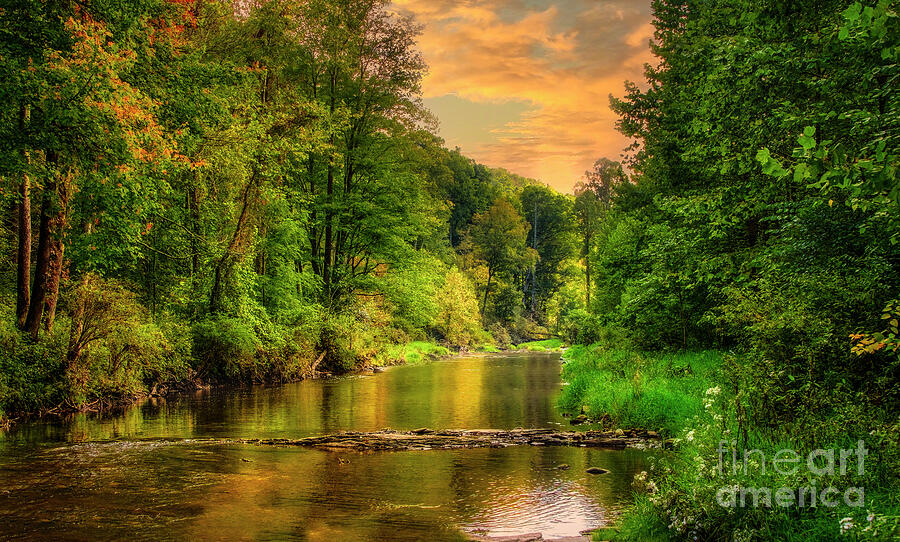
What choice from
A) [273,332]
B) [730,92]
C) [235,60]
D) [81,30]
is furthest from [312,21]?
[730,92]

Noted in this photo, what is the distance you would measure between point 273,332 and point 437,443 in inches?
569

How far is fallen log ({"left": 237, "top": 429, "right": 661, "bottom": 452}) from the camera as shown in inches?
477

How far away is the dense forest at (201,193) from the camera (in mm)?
13234

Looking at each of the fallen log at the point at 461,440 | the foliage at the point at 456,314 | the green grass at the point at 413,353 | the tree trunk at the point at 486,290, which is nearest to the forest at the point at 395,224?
the fallen log at the point at 461,440

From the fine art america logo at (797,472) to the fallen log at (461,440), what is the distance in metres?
5.44

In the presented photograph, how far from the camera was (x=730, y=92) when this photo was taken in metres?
12.6

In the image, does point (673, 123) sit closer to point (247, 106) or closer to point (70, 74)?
point (247, 106)

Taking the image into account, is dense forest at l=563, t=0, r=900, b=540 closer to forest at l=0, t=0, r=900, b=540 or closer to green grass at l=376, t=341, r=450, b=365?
forest at l=0, t=0, r=900, b=540

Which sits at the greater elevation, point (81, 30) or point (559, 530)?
point (81, 30)

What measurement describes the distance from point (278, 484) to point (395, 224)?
25576 mm

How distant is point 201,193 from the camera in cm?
2405

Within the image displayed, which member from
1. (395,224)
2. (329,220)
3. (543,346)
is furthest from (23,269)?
(543,346)

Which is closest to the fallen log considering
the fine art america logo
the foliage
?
the fine art america logo

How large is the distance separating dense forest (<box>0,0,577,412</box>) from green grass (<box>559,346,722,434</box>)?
13.0 metres
